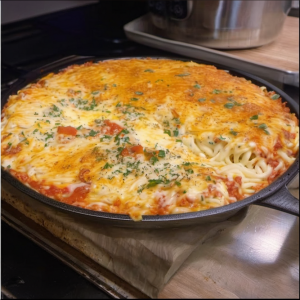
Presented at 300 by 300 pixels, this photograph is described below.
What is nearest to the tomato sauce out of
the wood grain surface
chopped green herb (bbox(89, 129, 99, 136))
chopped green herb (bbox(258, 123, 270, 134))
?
chopped green herb (bbox(89, 129, 99, 136))

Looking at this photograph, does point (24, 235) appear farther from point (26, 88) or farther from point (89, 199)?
point (26, 88)

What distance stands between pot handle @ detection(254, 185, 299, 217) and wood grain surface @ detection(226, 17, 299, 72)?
131 centimetres

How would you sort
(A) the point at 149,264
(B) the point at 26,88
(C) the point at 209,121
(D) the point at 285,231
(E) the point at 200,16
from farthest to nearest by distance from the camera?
(E) the point at 200,16 → (B) the point at 26,88 → (C) the point at 209,121 → (D) the point at 285,231 → (A) the point at 149,264

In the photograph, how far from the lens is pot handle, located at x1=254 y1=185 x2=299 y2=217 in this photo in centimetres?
129

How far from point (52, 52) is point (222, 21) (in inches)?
49.9

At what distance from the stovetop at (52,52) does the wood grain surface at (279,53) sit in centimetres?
18

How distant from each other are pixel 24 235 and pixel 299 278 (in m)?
1.01

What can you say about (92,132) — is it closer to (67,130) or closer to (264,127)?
(67,130)

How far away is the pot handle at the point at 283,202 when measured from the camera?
129 cm

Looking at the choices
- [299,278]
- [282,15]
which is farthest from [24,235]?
[282,15]

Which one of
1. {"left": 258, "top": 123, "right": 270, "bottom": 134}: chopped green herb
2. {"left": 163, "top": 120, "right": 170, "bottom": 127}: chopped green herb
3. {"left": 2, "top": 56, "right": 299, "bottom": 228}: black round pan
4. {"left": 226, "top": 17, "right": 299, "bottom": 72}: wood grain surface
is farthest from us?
{"left": 226, "top": 17, "right": 299, "bottom": 72}: wood grain surface

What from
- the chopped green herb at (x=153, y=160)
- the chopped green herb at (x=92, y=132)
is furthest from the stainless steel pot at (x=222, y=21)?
the chopped green herb at (x=153, y=160)

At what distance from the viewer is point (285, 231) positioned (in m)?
1.49

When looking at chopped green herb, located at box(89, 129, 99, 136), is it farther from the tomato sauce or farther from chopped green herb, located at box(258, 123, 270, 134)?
chopped green herb, located at box(258, 123, 270, 134)
